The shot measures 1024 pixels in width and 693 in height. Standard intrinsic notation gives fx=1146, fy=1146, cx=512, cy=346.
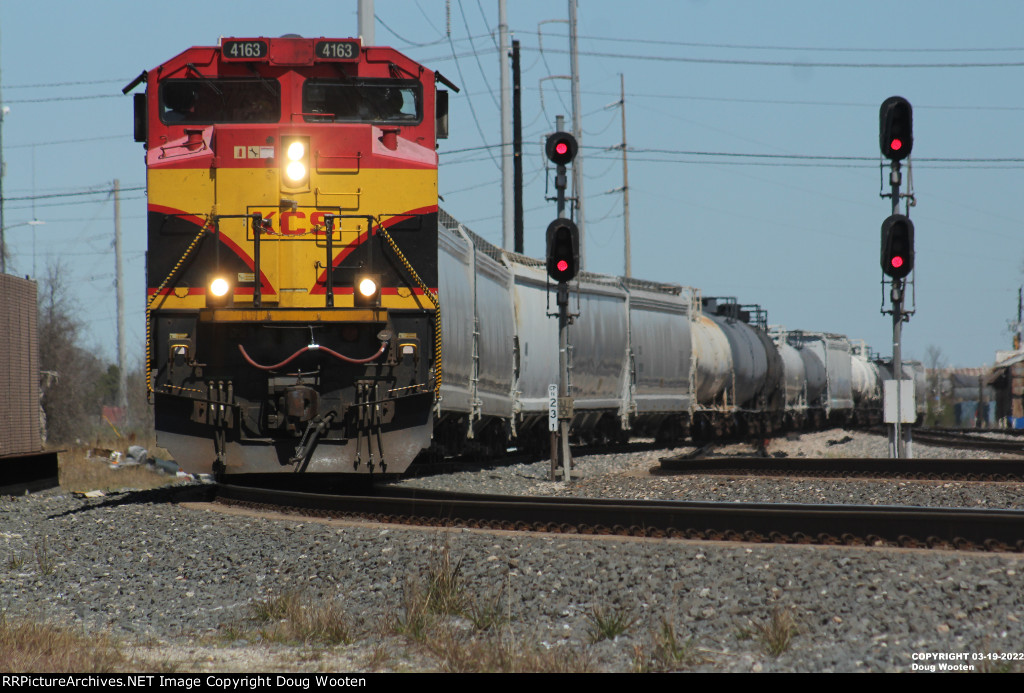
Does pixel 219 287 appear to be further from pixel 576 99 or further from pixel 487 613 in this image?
pixel 576 99

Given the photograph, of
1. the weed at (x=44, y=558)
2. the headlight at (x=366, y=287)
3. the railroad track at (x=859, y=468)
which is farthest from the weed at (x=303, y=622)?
the railroad track at (x=859, y=468)

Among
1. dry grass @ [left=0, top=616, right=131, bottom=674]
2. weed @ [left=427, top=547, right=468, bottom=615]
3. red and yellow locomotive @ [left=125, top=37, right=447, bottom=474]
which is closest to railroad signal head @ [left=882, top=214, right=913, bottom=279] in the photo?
red and yellow locomotive @ [left=125, top=37, right=447, bottom=474]

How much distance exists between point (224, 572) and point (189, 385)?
Result: 3.10 meters

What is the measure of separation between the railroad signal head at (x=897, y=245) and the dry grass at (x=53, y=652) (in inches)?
472

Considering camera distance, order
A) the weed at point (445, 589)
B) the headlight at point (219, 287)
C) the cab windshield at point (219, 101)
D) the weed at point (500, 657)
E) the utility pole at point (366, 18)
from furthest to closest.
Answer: the utility pole at point (366, 18) < the cab windshield at point (219, 101) < the headlight at point (219, 287) < the weed at point (445, 589) < the weed at point (500, 657)

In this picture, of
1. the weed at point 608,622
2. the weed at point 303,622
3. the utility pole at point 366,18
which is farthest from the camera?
the utility pole at point 366,18

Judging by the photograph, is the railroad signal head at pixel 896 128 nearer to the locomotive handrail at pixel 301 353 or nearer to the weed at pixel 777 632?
the locomotive handrail at pixel 301 353

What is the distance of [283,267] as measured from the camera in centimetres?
1111

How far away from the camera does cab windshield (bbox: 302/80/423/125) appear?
11453 mm

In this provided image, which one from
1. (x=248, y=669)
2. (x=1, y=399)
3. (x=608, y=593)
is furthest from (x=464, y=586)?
(x=1, y=399)

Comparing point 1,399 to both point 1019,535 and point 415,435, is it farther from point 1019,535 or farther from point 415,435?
point 1019,535

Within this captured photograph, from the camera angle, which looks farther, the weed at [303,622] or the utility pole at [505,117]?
the utility pole at [505,117]

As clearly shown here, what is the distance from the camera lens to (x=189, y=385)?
1092 centimetres

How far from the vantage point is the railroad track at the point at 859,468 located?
578 inches
